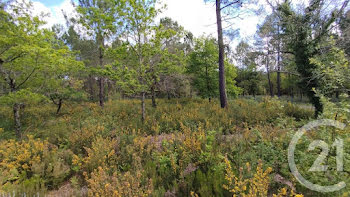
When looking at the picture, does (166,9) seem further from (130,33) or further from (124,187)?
(124,187)

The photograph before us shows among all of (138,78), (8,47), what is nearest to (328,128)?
(138,78)

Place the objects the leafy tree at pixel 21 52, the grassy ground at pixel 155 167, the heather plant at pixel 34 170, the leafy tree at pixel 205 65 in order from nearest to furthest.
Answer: the grassy ground at pixel 155 167
the heather plant at pixel 34 170
the leafy tree at pixel 21 52
the leafy tree at pixel 205 65

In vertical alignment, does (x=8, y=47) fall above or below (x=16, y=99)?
above

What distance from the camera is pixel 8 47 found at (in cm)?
552

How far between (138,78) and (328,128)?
251 inches

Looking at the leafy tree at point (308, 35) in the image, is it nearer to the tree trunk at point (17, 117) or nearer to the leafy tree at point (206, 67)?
the leafy tree at point (206, 67)

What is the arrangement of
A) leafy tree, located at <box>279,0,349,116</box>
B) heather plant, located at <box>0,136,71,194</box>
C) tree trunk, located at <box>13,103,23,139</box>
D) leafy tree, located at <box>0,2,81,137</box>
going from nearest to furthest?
heather plant, located at <box>0,136,71,194</box> → leafy tree, located at <box>0,2,81,137</box> → tree trunk, located at <box>13,103,23,139</box> → leafy tree, located at <box>279,0,349,116</box>

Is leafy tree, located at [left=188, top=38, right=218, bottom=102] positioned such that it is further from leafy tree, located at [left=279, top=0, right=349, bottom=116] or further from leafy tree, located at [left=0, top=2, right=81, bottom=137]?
leafy tree, located at [left=0, top=2, right=81, bottom=137]

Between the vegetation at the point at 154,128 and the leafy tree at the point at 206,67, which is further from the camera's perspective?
the leafy tree at the point at 206,67

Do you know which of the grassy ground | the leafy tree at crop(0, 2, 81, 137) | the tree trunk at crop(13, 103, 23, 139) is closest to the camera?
the grassy ground

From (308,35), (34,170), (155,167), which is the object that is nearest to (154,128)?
(155,167)

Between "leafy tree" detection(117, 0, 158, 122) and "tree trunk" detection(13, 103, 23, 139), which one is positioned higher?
"leafy tree" detection(117, 0, 158, 122)

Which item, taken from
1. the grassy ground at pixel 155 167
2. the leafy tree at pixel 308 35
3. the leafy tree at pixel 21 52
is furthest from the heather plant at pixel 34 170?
the leafy tree at pixel 308 35

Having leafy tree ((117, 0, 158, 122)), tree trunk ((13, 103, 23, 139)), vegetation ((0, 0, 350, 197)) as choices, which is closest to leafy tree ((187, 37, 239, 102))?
vegetation ((0, 0, 350, 197))
